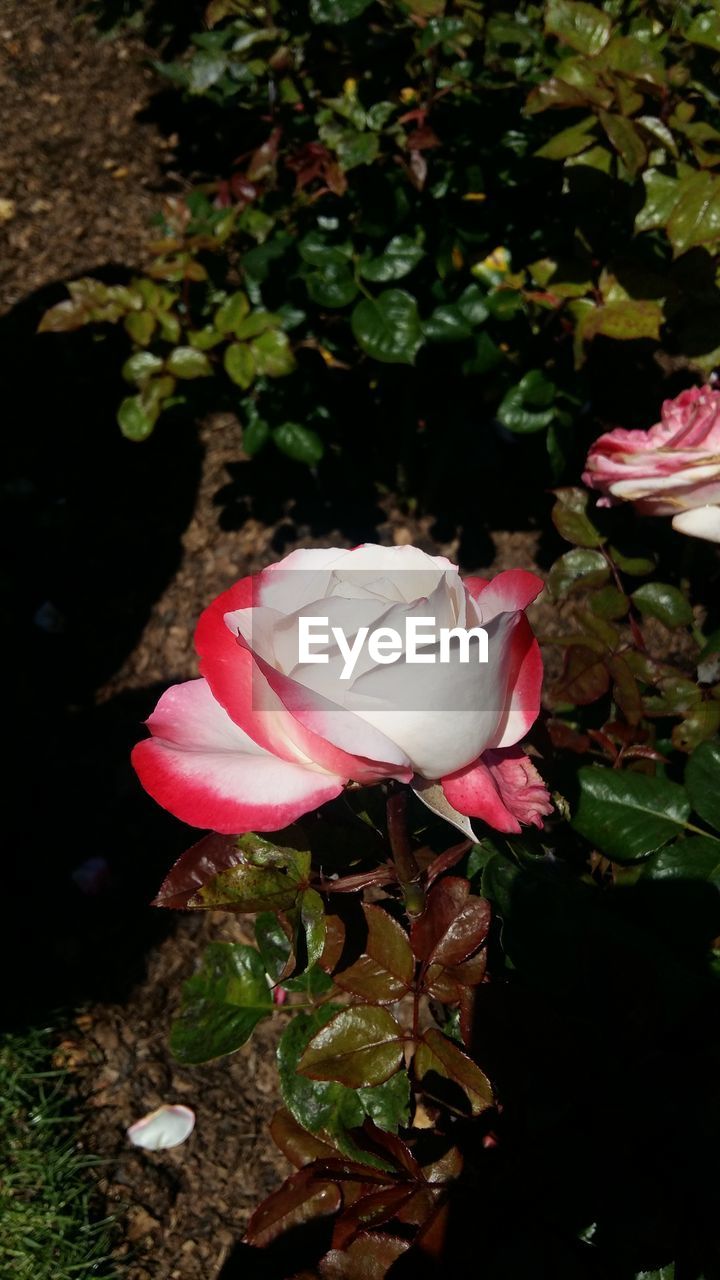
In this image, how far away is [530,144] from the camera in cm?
144

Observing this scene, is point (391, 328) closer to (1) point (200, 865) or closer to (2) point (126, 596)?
(1) point (200, 865)

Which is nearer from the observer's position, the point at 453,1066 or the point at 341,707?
the point at 341,707

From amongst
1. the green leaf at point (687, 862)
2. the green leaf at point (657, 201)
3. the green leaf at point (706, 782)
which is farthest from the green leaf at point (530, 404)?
the green leaf at point (687, 862)

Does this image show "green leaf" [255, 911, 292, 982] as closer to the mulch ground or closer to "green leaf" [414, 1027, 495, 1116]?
"green leaf" [414, 1027, 495, 1116]

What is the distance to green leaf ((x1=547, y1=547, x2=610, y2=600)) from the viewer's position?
117 cm

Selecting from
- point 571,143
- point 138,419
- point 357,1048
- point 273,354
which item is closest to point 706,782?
point 357,1048

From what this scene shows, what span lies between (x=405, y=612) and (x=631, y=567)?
72cm

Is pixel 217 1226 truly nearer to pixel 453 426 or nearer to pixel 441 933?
pixel 441 933

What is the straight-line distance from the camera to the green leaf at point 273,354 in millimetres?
1532

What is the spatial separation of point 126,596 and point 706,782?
1782 mm

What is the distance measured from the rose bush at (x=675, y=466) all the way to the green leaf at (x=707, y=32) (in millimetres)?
452

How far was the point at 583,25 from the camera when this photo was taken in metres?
1.21

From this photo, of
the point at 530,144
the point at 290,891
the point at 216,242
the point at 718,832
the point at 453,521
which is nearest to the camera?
the point at 290,891

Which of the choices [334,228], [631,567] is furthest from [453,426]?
[631,567]
